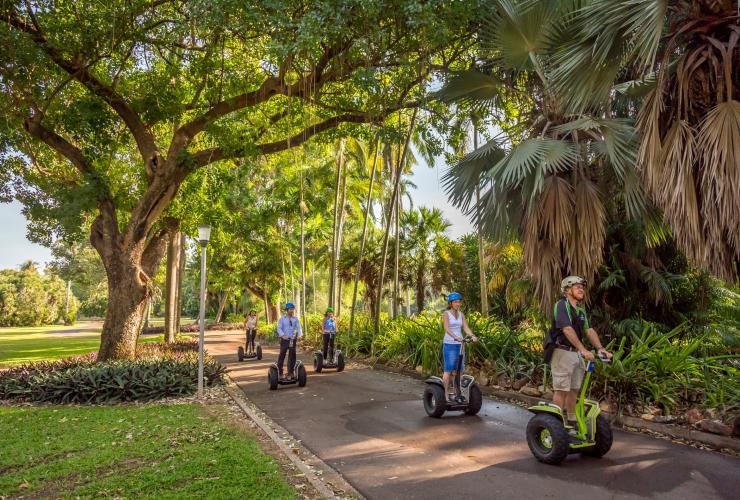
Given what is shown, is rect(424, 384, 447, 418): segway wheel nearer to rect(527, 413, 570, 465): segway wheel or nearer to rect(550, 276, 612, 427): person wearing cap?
rect(527, 413, 570, 465): segway wheel

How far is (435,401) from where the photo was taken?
758 cm

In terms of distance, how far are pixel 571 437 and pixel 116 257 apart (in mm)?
11302

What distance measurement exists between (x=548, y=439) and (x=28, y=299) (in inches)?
2488

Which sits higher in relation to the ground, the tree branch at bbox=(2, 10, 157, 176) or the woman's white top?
the tree branch at bbox=(2, 10, 157, 176)

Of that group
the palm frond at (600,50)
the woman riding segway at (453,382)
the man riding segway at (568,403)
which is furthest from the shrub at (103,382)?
the palm frond at (600,50)

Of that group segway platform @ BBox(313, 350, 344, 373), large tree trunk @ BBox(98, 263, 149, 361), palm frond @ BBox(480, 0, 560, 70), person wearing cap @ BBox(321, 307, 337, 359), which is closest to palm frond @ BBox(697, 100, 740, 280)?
palm frond @ BBox(480, 0, 560, 70)

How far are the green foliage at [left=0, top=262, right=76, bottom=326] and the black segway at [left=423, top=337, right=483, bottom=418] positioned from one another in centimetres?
5934

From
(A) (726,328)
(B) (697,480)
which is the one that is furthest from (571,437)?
(A) (726,328)

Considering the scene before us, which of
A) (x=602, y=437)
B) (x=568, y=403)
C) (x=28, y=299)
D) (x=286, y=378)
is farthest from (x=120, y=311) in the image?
(x=28, y=299)

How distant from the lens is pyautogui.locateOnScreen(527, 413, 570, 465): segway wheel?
202 inches

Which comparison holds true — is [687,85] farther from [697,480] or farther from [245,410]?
[245,410]

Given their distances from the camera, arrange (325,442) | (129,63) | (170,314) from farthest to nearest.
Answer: (170,314) → (129,63) → (325,442)

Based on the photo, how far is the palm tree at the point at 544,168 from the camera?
7.25 meters

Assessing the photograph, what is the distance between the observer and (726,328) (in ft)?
31.0
